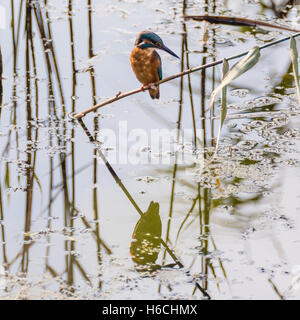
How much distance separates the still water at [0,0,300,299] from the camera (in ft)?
9.73

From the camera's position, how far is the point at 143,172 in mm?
3828

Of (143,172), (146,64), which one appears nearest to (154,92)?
(146,64)

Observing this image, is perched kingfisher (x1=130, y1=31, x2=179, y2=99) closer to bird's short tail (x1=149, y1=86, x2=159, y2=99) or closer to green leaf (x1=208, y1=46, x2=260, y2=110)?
bird's short tail (x1=149, y1=86, x2=159, y2=99)

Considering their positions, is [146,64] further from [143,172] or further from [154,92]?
[143,172]

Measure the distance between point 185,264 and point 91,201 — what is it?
0.69 m

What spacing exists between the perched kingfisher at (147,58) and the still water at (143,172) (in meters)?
0.31

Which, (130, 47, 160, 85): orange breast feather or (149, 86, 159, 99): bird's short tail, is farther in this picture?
(149, 86, 159, 99): bird's short tail

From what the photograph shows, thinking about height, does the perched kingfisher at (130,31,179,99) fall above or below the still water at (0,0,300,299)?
above

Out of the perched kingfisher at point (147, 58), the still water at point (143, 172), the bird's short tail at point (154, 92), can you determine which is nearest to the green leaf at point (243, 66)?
the still water at point (143, 172)

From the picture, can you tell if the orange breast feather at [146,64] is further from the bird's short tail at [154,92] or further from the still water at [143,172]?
the still water at [143,172]

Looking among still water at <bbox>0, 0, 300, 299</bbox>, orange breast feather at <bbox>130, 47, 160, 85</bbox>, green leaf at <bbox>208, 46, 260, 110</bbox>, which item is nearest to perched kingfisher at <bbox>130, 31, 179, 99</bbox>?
orange breast feather at <bbox>130, 47, 160, 85</bbox>

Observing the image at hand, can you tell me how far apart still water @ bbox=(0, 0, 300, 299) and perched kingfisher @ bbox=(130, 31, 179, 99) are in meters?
0.31

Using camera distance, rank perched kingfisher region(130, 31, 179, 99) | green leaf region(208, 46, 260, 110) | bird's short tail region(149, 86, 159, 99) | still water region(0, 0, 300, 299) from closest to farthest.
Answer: still water region(0, 0, 300, 299) → green leaf region(208, 46, 260, 110) → perched kingfisher region(130, 31, 179, 99) → bird's short tail region(149, 86, 159, 99)

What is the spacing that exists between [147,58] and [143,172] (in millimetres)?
733
